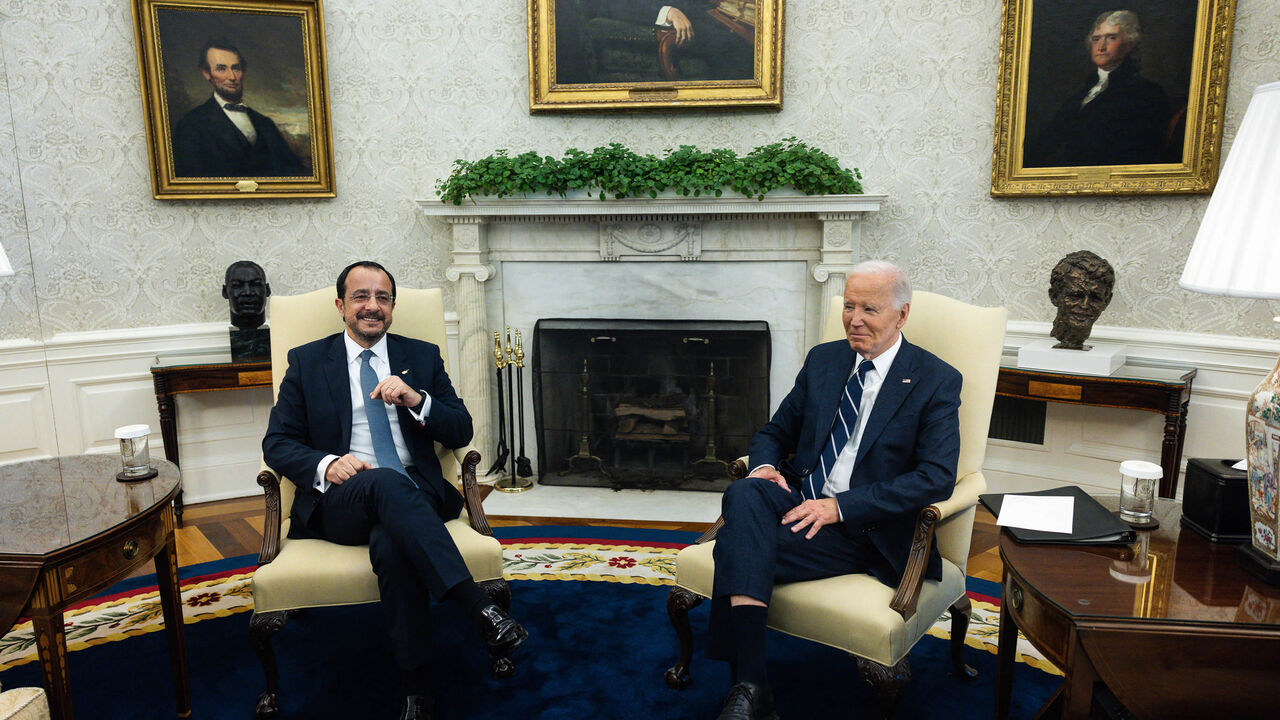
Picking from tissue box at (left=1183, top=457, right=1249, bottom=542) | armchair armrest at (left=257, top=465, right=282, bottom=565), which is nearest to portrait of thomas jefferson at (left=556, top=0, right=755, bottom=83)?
armchair armrest at (left=257, top=465, right=282, bottom=565)

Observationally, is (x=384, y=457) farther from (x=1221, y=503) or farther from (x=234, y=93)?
(x=234, y=93)

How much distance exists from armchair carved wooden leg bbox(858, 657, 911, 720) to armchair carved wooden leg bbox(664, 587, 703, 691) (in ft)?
1.87

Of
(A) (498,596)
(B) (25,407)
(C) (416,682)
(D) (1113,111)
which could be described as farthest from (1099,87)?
(B) (25,407)

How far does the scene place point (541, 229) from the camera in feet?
15.1

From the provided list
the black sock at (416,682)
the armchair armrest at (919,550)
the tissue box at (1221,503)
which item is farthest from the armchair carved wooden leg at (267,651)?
the tissue box at (1221,503)

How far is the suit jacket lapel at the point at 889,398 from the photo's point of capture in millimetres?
2422

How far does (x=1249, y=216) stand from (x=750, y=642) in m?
1.53

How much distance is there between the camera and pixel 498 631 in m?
2.38

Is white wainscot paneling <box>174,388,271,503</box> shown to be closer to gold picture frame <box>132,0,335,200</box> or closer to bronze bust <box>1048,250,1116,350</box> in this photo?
gold picture frame <box>132,0,335,200</box>

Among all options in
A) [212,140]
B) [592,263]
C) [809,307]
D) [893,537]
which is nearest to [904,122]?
[809,307]

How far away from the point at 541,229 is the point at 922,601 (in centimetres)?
309

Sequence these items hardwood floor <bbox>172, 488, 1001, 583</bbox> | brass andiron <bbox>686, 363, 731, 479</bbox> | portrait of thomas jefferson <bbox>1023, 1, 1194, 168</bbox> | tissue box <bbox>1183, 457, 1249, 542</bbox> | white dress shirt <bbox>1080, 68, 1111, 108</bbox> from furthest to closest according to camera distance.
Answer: brass andiron <bbox>686, 363, 731, 479</bbox>, white dress shirt <bbox>1080, 68, 1111, 108</bbox>, portrait of thomas jefferson <bbox>1023, 1, 1194, 168</bbox>, hardwood floor <bbox>172, 488, 1001, 583</bbox>, tissue box <bbox>1183, 457, 1249, 542</bbox>

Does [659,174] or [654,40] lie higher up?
[654,40]

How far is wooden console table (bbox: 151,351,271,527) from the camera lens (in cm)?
407
